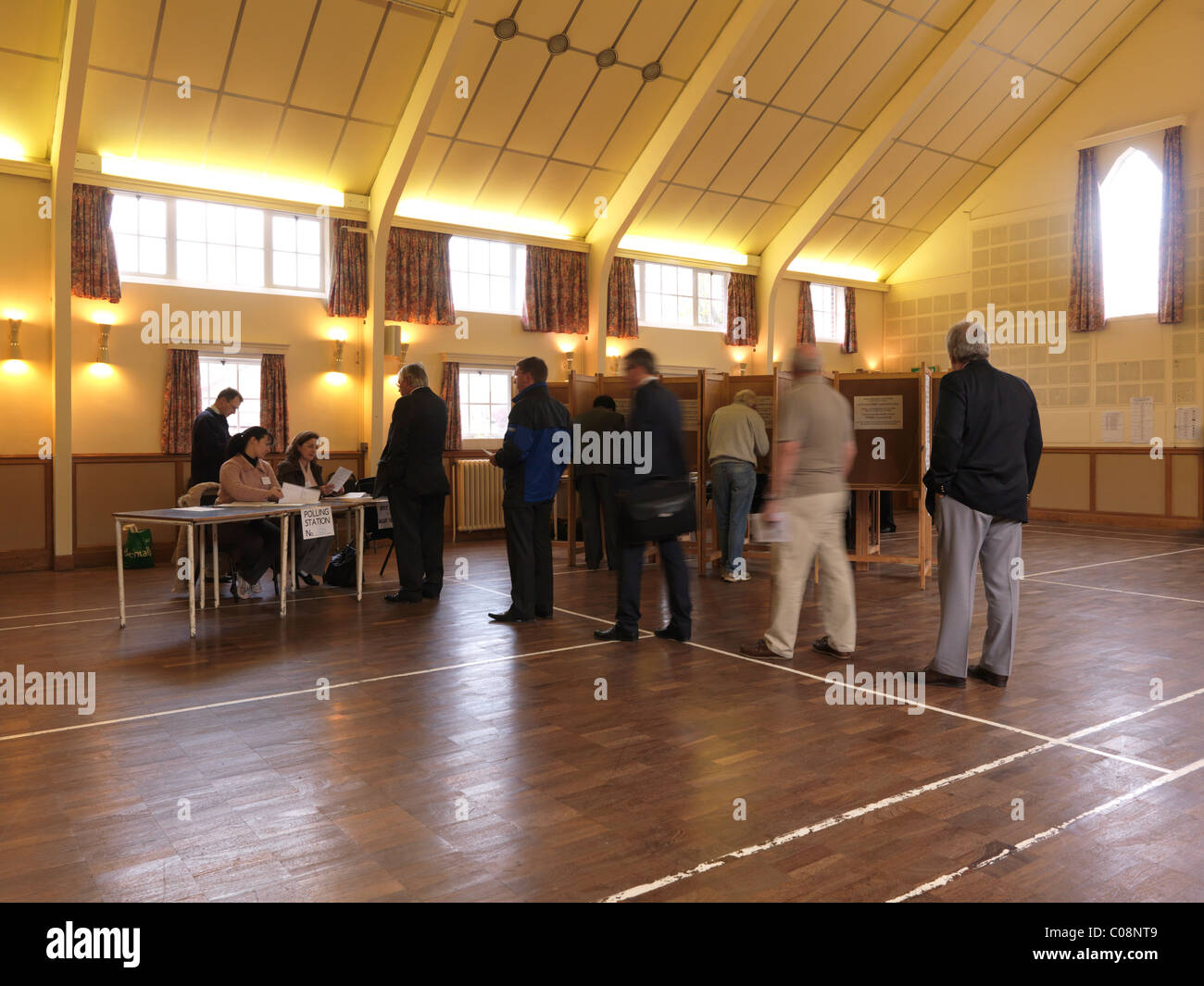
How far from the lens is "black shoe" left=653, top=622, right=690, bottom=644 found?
201 inches

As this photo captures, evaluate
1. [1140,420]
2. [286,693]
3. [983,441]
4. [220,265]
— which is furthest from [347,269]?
[1140,420]

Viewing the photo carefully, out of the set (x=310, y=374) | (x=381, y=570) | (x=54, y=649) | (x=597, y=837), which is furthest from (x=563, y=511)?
(x=597, y=837)

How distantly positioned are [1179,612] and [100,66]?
31.7ft

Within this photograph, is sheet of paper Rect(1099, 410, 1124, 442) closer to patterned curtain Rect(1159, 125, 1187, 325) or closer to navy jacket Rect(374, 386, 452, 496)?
patterned curtain Rect(1159, 125, 1187, 325)

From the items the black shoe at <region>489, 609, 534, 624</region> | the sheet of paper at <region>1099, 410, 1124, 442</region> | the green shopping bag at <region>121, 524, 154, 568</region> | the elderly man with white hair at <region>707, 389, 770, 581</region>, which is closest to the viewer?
the black shoe at <region>489, 609, 534, 624</region>

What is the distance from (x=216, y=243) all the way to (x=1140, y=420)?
1165 centimetres

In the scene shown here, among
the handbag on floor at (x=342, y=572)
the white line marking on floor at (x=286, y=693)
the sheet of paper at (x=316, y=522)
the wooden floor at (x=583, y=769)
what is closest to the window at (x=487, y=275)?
the handbag on floor at (x=342, y=572)

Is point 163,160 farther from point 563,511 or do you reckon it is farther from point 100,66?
point 563,511

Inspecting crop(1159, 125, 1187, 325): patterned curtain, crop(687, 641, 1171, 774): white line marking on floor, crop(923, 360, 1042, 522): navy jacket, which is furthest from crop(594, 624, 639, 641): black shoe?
crop(1159, 125, 1187, 325): patterned curtain

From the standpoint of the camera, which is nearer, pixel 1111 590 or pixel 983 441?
pixel 983 441

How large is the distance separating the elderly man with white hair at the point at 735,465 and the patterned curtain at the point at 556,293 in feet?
15.1

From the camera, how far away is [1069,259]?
1290 centimetres

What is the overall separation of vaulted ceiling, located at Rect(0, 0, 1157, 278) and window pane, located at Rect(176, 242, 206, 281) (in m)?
0.84

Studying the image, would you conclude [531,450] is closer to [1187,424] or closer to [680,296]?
[680,296]
